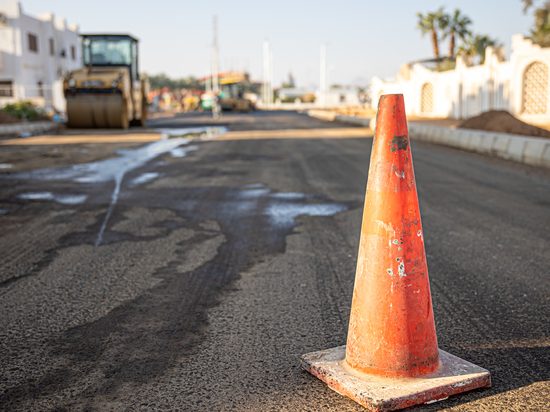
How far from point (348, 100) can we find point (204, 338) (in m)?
117

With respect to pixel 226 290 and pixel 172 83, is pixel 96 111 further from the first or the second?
pixel 172 83

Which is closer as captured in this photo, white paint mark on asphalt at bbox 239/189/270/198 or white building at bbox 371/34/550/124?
white paint mark on asphalt at bbox 239/189/270/198

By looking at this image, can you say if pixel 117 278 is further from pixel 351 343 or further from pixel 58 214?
pixel 58 214

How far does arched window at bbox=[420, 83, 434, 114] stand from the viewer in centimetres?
3741

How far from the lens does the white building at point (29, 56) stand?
1452 inches

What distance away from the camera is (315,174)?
9.58 m

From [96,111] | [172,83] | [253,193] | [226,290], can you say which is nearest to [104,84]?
[96,111]

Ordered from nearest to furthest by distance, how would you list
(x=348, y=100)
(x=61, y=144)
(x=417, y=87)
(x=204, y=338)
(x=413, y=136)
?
(x=204, y=338)
(x=61, y=144)
(x=413, y=136)
(x=417, y=87)
(x=348, y=100)

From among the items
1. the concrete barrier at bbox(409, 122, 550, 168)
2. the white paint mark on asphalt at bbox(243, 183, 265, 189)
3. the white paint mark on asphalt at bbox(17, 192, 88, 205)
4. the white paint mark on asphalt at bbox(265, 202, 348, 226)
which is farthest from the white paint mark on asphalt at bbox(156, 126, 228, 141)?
the white paint mark on asphalt at bbox(265, 202, 348, 226)

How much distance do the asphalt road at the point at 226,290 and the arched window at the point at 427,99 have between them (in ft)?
101

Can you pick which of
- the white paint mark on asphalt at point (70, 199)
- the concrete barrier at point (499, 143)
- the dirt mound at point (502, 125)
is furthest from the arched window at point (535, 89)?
the white paint mark on asphalt at point (70, 199)

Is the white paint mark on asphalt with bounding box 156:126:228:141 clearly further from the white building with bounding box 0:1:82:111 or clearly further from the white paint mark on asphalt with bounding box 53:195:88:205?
the white building with bounding box 0:1:82:111

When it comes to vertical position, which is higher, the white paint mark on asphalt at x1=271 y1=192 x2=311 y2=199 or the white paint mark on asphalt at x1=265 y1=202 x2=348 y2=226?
the white paint mark on asphalt at x1=271 y1=192 x2=311 y2=199

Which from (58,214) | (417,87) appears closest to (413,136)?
(58,214)
